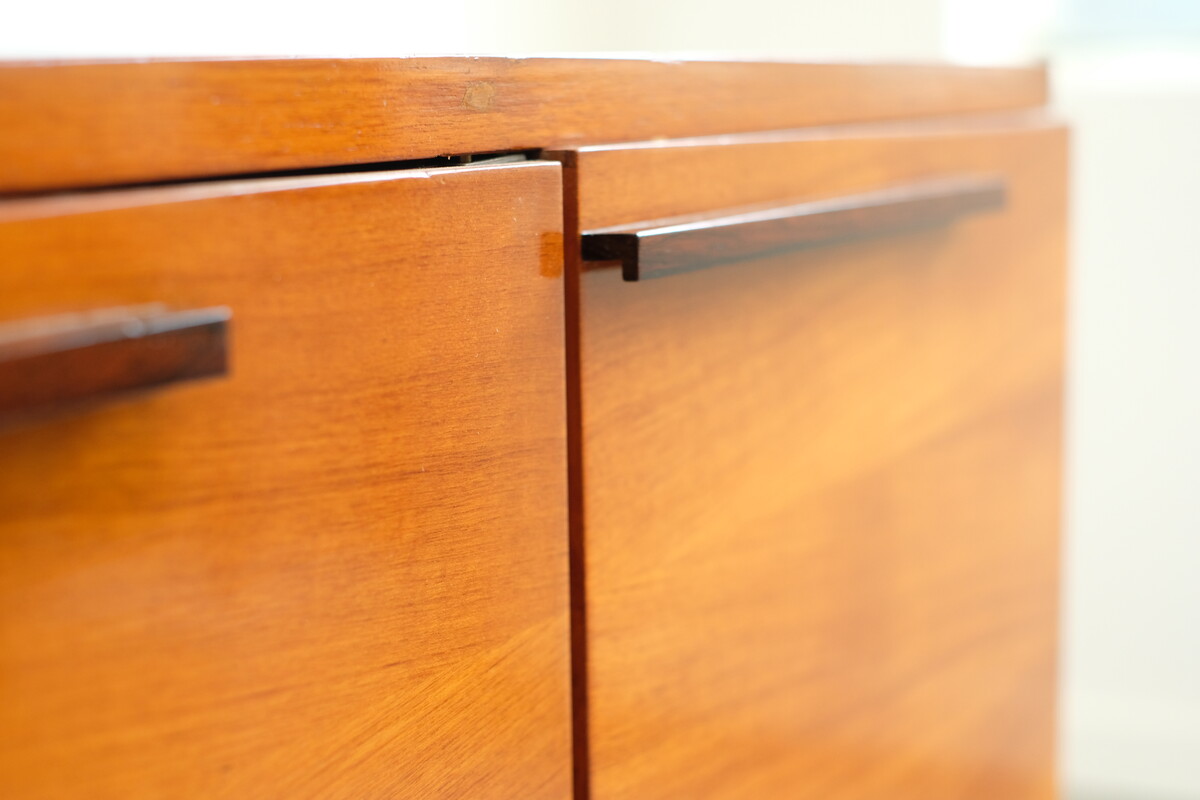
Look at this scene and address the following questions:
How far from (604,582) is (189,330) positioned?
0.61 feet

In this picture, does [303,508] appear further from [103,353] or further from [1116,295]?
[1116,295]

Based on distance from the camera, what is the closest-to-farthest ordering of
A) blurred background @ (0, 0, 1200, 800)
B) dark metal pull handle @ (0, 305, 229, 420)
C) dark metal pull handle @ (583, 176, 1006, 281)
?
dark metal pull handle @ (0, 305, 229, 420) < dark metal pull handle @ (583, 176, 1006, 281) < blurred background @ (0, 0, 1200, 800)

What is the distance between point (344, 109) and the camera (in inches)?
12.1

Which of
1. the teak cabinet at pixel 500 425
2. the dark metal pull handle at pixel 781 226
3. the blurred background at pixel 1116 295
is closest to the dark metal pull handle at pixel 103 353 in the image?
the teak cabinet at pixel 500 425

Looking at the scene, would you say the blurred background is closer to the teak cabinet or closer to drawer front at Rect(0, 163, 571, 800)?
the teak cabinet

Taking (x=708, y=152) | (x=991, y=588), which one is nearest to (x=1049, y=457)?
(x=991, y=588)

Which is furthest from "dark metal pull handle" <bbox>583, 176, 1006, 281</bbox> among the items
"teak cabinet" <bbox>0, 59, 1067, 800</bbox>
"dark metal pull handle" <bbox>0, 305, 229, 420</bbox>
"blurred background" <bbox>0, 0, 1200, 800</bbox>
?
"blurred background" <bbox>0, 0, 1200, 800</bbox>

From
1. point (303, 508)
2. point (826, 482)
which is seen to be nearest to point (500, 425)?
point (303, 508)

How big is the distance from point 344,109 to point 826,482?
282mm

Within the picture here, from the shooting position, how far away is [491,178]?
0.34m

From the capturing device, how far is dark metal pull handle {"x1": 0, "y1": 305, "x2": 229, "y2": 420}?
0.72ft

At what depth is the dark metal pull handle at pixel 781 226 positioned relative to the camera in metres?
0.37

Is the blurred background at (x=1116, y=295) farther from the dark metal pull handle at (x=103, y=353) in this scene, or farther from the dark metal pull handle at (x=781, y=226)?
the dark metal pull handle at (x=103, y=353)

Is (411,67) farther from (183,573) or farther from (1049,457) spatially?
(1049,457)
